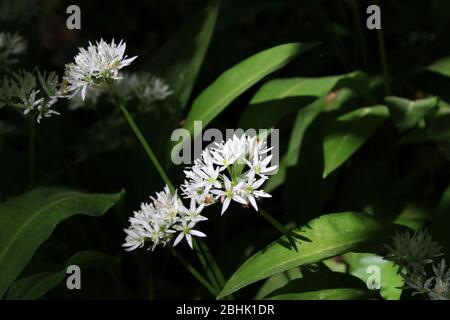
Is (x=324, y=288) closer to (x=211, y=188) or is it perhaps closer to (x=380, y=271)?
(x=380, y=271)

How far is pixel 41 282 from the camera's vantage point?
1.60 metres

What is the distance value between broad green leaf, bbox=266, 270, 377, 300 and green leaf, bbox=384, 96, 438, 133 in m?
0.45

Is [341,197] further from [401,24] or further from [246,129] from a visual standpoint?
[401,24]

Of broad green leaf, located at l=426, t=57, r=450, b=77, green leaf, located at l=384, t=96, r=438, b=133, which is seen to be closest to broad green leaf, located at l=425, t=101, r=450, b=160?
green leaf, located at l=384, t=96, r=438, b=133

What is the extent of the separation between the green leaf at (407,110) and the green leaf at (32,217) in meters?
0.73

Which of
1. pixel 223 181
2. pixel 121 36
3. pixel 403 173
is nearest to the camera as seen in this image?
pixel 223 181

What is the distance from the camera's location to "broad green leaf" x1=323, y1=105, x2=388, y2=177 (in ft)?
6.35

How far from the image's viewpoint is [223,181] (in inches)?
57.0

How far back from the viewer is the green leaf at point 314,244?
151 centimetres

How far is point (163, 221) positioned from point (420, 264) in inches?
20.2

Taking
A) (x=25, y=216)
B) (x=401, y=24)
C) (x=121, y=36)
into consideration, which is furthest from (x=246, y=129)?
(x=121, y=36)

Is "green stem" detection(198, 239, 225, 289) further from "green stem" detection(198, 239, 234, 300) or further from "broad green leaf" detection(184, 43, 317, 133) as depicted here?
"broad green leaf" detection(184, 43, 317, 133)

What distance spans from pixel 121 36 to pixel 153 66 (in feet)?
4.23

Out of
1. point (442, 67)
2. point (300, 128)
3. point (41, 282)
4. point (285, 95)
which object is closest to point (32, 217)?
point (41, 282)
